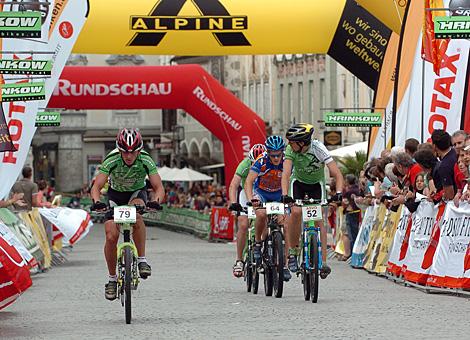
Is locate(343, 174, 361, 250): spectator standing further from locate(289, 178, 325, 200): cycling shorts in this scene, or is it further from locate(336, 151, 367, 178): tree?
locate(336, 151, 367, 178): tree

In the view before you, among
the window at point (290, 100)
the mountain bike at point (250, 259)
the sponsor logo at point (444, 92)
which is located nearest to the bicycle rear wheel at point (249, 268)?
the mountain bike at point (250, 259)

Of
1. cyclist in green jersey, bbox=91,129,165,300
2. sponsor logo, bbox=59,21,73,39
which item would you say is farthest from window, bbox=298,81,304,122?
cyclist in green jersey, bbox=91,129,165,300

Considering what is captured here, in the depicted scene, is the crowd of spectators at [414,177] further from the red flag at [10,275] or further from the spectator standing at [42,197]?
the spectator standing at [42,197]

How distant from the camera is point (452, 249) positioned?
683 inches

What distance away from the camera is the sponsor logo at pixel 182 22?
2888 centimetres

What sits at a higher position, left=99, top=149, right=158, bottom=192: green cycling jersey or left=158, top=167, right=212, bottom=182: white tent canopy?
left=99, top=149, right=158, bottom=192: green cycling jersey

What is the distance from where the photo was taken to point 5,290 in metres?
14.2

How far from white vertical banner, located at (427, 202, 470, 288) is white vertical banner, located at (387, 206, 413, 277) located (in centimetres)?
190

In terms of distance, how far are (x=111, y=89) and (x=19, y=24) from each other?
1545 centimetres

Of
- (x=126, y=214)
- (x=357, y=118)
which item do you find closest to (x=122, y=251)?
(x=126, y=214)

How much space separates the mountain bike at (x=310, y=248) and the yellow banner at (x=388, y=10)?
1137cm

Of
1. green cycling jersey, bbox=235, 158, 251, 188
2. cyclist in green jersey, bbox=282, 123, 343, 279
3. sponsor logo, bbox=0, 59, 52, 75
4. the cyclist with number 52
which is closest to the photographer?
cyclist in green jersey, bbox=282, 123, 343, 279

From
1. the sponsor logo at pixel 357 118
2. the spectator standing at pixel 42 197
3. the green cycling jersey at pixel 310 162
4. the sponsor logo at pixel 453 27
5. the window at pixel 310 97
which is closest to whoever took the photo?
the green cycling jersey at pixel 310 162

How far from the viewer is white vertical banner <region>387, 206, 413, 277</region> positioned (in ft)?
65.7
